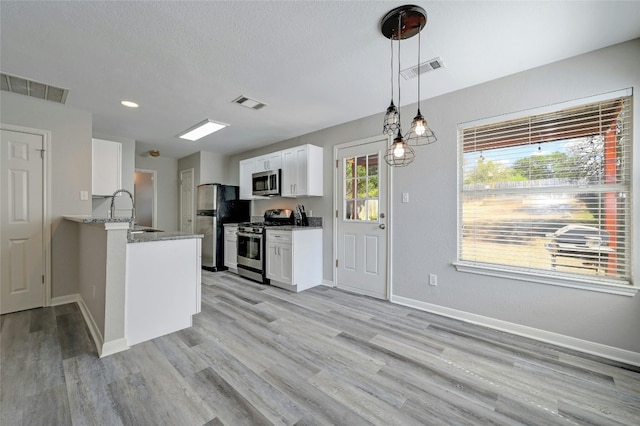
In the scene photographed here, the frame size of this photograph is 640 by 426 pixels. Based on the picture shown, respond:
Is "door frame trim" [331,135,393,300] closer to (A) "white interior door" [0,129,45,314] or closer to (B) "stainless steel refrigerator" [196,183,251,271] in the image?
(B) "stainless steel refrigerator" [196,183,251,271]

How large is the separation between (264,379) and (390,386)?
0.85 metres

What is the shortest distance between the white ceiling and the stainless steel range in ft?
6.64

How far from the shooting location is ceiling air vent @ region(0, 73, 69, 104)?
265cm

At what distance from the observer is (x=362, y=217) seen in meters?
3.78

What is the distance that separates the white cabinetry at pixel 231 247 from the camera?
4.98 meters

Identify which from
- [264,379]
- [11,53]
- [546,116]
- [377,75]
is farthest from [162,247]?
[546,116]

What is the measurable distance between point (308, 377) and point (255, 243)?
9.36 ft

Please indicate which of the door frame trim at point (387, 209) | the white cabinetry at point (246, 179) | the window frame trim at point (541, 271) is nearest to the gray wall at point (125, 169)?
the white cabinetry at point (246, 179)

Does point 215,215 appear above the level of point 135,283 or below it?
above

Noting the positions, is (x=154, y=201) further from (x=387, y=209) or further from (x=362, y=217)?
(x=387, y=209)

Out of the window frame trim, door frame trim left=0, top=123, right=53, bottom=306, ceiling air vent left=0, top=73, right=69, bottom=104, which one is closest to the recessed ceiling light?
ceiling air vent left=0, top=73, right=69, bottom=104

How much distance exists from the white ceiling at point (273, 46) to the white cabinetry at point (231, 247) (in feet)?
8.09

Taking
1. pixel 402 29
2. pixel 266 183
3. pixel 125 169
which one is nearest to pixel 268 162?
pixel 266 183

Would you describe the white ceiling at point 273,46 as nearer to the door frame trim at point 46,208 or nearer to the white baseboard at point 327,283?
the door frame trim at point 46,208
